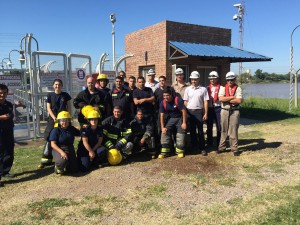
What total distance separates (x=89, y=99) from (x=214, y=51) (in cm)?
706

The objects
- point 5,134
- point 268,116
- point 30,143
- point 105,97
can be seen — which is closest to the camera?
point 5,134

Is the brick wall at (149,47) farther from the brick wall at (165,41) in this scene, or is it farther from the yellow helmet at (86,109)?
the yellow helmet at (86,109)

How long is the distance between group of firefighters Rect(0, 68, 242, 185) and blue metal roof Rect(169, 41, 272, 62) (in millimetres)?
4030

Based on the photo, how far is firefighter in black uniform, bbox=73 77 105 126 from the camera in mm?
6238

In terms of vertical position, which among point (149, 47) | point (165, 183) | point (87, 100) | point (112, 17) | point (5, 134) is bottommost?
point (165, 183)

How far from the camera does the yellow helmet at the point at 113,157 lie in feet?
19.7

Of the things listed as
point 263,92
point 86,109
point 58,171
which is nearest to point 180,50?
point 86,109

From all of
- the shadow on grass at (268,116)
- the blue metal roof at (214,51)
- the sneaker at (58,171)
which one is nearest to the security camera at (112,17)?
the blue metal roof at (214,51)

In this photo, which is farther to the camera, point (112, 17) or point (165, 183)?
point (112, 17)

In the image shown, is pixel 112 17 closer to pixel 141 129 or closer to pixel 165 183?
pixel 141 129

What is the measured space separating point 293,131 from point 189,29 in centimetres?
563

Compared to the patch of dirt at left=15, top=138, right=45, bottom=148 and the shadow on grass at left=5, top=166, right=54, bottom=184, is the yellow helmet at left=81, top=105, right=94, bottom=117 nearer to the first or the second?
the shadow on grass at left=5, top=166, right=54, bottom=184

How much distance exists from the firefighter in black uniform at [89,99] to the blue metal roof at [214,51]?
4982 mm

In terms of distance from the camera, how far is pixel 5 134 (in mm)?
5305
